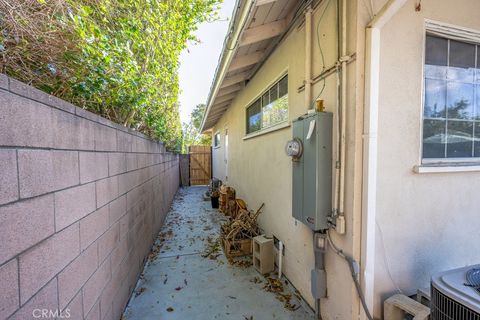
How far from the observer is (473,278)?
152 centimetres

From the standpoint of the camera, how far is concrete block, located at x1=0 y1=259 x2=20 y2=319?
0.92m

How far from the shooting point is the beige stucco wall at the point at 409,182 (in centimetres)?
190

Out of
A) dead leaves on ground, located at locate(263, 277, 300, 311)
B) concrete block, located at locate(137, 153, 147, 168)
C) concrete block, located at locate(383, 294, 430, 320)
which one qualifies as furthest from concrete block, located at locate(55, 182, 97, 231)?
concrete block, located at locate(383, 294, 430, 320)

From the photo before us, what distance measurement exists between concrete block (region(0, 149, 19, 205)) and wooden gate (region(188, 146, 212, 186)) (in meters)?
12.5

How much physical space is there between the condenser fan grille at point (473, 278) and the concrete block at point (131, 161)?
10.8ft

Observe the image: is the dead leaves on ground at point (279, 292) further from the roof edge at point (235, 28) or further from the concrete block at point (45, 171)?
the roof edge at point (235, 28)

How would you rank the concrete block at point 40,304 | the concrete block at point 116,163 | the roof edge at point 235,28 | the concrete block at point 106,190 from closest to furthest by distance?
the concrete block at point 40,304 → the concrete block at point 106,190 → the concrete block at point 116,163 → the roof edge at point 235,28

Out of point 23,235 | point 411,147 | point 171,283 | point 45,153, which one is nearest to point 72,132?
point 45,153

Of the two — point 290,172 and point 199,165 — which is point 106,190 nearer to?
point 290,172

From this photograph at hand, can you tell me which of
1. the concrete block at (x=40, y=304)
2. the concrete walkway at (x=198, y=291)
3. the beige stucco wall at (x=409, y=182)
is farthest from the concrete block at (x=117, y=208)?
the beige stucco wall at (x=409, y=182)

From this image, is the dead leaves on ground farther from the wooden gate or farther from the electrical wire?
the wooden gate

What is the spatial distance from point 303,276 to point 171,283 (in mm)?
1778

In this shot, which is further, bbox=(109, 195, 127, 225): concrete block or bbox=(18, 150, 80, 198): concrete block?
bbox=(109, 195, 127, 225): concrete block

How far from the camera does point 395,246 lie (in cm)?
197
